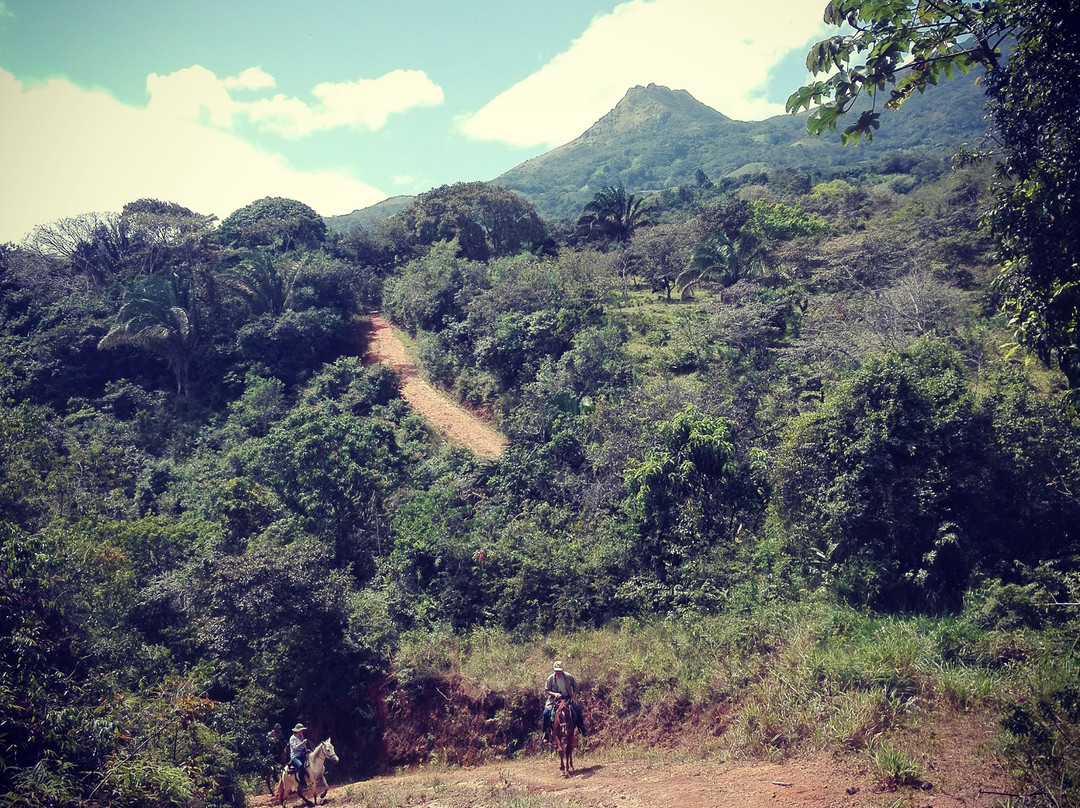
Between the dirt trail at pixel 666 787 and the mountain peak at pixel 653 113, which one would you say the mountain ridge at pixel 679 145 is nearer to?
the mountain peak at pixel 653 113

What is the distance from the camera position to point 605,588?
1250 centimetres

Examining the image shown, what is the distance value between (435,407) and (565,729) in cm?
1610

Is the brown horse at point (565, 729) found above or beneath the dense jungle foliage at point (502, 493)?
beneath

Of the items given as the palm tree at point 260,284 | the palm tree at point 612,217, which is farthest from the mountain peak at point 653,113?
the palm tree at point 260,284

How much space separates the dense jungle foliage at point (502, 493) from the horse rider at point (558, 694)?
1709 mm

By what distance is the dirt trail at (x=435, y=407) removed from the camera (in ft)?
69.0

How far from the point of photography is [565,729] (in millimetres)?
8938

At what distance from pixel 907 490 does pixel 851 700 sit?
392cm

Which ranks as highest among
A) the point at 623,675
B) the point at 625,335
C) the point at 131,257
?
the point at 131,257

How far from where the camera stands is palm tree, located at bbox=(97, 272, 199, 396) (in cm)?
2444

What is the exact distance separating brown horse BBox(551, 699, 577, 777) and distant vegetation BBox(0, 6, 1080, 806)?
1.46 meters

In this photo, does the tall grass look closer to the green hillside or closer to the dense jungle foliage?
the dense jungle foliage

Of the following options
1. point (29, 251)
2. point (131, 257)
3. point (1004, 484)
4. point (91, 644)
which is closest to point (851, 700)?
point (1004, 484)

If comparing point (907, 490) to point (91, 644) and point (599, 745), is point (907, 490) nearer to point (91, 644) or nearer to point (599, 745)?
point (599, 745)
